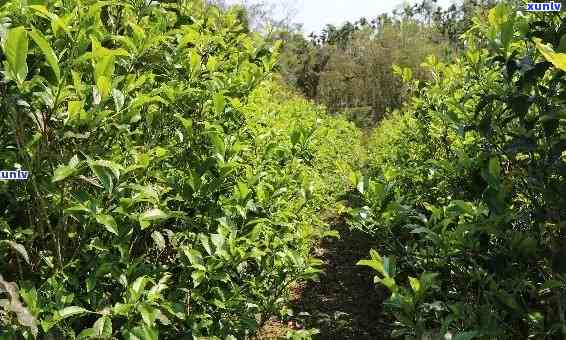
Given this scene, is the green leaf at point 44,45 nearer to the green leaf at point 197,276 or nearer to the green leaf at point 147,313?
the green leaf at point 147,313

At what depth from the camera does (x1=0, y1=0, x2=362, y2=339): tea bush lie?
5.74ft

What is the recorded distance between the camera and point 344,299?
6098 millimetres

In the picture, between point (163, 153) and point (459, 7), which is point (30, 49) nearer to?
point (163, 153)

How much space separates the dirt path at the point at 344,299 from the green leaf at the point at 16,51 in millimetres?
3261

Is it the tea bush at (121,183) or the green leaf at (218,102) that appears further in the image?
the green leaf at (218,102)

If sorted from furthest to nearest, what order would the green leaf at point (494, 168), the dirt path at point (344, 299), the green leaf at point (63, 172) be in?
the dirt path at point (344, 299) → the green leaf at point (494, 168) → the green leaf at point (63, 172)

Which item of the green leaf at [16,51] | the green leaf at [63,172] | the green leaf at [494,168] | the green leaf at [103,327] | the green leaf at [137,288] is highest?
the green leaf at [16,51]

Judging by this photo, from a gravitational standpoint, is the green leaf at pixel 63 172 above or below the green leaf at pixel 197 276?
above

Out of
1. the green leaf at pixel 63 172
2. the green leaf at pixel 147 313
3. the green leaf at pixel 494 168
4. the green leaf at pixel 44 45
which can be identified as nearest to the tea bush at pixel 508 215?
the green leaf at pixel 494 168

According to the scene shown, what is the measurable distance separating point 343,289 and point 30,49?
532 centimetres

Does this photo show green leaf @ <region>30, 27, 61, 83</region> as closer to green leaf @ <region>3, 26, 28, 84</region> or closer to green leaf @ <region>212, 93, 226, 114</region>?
green leaf @ <region>3, 26, 28, 84</region>

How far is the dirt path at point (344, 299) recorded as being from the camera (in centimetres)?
512

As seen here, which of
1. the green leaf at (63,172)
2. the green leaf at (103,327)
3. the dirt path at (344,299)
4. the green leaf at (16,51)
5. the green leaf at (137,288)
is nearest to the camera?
the green leaf at (16,51)

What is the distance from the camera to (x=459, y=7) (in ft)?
229
